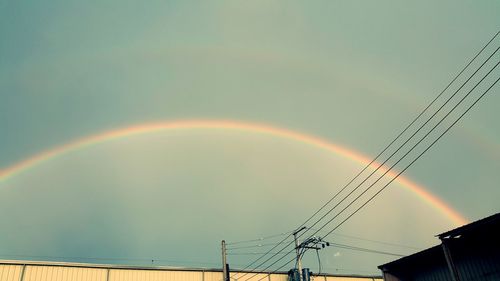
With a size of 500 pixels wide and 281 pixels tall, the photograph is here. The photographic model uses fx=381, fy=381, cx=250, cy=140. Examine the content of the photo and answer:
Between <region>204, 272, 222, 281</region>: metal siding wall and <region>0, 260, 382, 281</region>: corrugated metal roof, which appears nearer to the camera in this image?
<region>0, 260, 382, 281</region>: corrugated metal roof

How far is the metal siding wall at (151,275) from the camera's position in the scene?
32375mm

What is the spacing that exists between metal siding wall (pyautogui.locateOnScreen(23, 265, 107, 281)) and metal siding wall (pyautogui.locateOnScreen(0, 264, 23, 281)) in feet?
1.81

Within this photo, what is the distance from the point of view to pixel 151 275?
33250 millimetres

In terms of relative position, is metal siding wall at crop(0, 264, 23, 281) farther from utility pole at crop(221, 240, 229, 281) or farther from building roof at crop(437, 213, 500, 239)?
building roof at crop(437, 213, 500, 239)

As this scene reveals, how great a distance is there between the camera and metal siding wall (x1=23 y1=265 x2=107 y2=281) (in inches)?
1169

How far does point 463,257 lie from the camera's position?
62.2ft

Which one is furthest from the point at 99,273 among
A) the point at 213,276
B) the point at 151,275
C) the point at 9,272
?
the point at 213,276

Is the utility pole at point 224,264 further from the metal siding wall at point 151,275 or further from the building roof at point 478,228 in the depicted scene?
the building roof at point 478,228

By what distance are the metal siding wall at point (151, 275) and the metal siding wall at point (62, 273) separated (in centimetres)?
106

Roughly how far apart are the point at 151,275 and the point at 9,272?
1071 centimetres

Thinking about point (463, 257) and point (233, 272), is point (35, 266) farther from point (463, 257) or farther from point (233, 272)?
point (463, 257)

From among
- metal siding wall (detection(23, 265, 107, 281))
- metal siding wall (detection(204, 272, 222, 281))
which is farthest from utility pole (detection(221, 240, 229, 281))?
metal siding wall (detection(23, 265, 107, 281))

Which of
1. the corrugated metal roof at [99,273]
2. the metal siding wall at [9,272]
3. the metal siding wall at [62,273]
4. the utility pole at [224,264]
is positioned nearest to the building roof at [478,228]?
the utility pole at [224,264]

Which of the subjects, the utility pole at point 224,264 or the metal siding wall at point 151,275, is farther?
the metal siding wall at point 151,275
